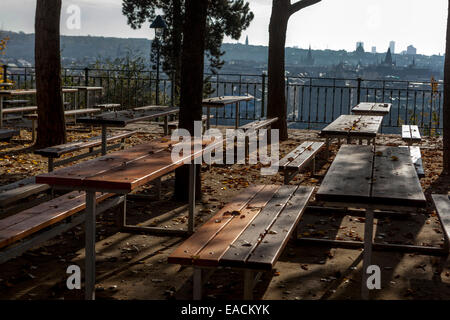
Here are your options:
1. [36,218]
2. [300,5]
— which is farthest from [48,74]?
[36,218]

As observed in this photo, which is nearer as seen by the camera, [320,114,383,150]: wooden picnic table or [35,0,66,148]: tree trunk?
[320,114,383,150]: wooden picnic table

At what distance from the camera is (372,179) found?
430 cm

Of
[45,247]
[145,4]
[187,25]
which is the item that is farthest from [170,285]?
[145,4]

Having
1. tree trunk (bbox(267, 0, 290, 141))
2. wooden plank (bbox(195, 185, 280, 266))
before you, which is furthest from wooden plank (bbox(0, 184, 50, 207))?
tree trunk (bbox(267, 0, 290, 141))

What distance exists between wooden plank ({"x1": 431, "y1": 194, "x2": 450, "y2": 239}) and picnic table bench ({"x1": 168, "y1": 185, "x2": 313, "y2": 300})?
98cm

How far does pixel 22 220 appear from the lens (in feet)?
14.1

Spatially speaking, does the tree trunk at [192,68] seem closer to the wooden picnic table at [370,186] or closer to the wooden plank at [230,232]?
the wooden plank at [230,232]

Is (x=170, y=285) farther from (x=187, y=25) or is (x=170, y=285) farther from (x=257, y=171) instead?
(x=257, y=171)

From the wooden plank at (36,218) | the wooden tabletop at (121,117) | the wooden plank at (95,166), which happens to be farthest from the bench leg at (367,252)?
the wooden tabletop at (121,117)

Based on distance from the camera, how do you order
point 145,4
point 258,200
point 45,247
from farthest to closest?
1. point 145,4
2. point 45,247
3. point 258,200

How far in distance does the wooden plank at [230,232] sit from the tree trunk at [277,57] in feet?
23.0

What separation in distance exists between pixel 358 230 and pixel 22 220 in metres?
3.21

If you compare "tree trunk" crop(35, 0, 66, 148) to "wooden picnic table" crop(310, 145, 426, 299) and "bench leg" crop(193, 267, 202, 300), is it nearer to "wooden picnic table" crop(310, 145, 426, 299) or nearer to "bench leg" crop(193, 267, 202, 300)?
"wooden picnic table" crop(310, 145, 426, 299)

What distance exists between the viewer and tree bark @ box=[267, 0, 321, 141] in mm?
11891
